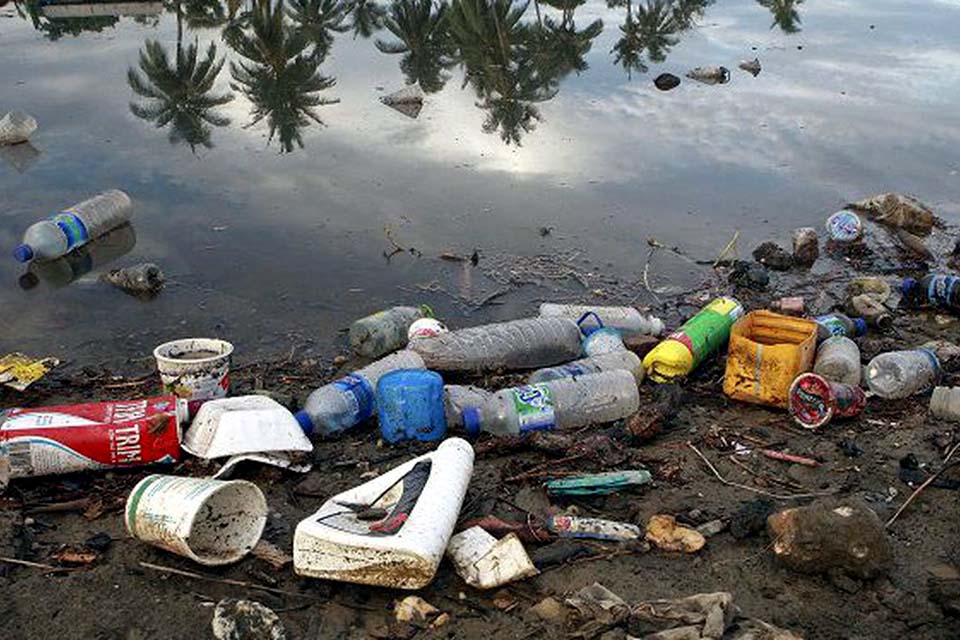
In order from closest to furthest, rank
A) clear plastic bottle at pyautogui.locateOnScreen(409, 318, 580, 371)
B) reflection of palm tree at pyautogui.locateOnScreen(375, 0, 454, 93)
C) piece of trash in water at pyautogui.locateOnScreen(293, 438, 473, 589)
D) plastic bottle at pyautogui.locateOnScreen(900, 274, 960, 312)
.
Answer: piece of trash in water at pyautogui.locateOnScreen(293, 438, 473, 589) → clear plastic bottle at pyautogui.locateOnScreen(409, 318, 580, 371) → plastic bottle at pyautogui.locateOnScreen(900, 274, 960, 312) → reflection of palm tree at pyautogui.locateOnScreen(375, 0, 454, 93)

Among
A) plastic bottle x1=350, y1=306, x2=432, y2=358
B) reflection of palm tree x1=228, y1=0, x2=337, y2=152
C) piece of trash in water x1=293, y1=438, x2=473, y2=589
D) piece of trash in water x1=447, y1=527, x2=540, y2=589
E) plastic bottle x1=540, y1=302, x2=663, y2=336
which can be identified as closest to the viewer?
piece of trash in water x1=293, y1=438, x2=473, y2=589

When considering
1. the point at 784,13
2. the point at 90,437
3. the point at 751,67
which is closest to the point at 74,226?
the point at 90,437

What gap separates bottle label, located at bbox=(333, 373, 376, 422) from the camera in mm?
4445

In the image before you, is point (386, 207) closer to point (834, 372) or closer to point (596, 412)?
point (596, 412)

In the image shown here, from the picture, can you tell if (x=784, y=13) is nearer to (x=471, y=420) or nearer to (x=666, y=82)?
(x=666, y=82)

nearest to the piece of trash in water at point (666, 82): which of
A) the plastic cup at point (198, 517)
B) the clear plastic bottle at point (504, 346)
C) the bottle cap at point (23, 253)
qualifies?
the clear plastic bottle at point (504, 346)

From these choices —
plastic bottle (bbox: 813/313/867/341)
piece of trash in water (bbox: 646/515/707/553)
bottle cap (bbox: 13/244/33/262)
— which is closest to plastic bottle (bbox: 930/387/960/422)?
plastic bottle (bbox: 813/313/867/341)

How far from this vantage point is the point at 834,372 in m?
4.72

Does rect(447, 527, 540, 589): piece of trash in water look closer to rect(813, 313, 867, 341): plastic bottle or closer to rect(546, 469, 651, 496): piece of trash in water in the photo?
A: rect(546, 469, 651, 496): piece of trash in water

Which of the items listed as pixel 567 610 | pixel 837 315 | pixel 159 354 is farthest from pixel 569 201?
pixel 567 610

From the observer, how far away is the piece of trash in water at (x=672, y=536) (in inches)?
135

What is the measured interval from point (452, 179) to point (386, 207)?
0.90 meters

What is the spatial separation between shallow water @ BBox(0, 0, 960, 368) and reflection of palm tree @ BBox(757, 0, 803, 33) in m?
0.26

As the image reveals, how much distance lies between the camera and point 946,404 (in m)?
4.41
